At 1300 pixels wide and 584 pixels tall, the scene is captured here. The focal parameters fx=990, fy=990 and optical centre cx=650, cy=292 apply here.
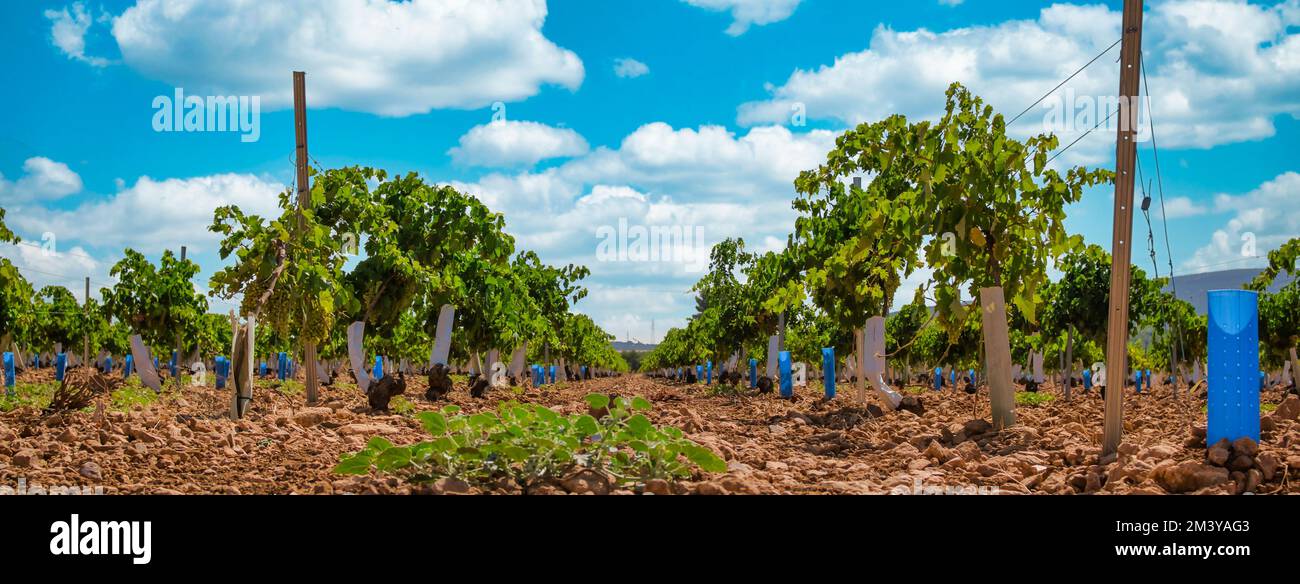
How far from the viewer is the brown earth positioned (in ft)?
22.7

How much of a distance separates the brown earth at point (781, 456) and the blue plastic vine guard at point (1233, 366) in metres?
0.23

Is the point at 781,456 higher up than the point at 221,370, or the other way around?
the point at 221,370

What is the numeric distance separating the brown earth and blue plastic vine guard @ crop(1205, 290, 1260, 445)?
226 mm

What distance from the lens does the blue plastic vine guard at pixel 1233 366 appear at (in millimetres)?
7383

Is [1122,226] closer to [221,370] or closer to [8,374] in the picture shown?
[221,370]

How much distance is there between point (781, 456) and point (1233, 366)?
153 inches

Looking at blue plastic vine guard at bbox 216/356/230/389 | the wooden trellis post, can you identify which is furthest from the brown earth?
blue plastic vine guard at bbox 216/356/230/389

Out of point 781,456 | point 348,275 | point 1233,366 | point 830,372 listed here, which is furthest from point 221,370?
point 1233,366

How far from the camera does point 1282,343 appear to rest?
86.6 feet

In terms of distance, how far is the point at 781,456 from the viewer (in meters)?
9.52

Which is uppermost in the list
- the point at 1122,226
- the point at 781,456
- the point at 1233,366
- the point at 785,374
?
the point at 1122,226

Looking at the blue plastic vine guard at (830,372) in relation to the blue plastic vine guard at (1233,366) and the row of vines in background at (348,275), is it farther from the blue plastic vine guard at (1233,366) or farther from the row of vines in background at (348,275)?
the blue plastic vine guard at (1233,366)

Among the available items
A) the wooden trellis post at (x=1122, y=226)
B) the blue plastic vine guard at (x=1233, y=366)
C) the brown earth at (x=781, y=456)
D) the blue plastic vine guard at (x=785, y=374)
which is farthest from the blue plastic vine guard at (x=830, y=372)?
the blue plastic vine guard at (x=1233, y=366)
